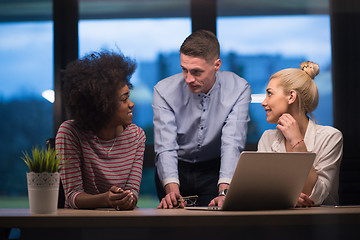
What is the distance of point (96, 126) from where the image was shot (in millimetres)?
1755

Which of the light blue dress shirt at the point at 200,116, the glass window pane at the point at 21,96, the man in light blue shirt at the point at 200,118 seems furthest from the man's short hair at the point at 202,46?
the glass window pane at the point at 21,96

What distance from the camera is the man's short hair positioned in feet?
7.67

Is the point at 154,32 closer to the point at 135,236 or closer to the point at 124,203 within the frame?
the point at 124,203

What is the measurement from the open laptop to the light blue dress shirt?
1017 mm

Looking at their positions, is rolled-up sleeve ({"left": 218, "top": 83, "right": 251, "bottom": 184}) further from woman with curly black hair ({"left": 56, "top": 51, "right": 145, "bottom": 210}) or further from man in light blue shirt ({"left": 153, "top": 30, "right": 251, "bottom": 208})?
woman with curly black hair ({"left": 56, "top": 51, "right": 145, "bottom": 210})

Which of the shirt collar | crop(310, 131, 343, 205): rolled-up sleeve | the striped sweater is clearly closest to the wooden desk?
the striped sweater

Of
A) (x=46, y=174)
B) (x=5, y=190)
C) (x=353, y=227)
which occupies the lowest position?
(x=5, y=190)

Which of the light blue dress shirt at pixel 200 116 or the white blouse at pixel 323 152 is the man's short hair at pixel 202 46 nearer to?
the light blue dress shirt at pixel 200 116

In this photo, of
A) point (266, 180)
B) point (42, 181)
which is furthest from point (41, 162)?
point (266, 180)

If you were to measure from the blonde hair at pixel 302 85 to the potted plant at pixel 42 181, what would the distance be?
1224 millimetres

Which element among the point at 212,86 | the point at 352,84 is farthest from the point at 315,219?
the point at 352,84

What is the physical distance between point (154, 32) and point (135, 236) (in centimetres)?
292

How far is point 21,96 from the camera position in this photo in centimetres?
402

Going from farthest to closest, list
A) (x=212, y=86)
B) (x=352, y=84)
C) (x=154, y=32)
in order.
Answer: (x=154, y=32) → (x=352, y=84) → (x=212, y=86)
